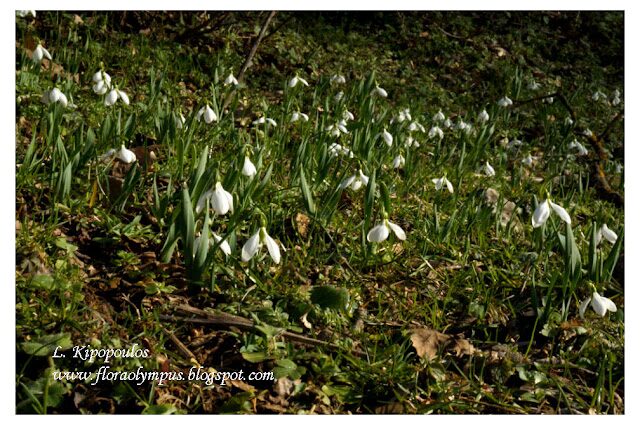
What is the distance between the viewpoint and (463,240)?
274 centimetres

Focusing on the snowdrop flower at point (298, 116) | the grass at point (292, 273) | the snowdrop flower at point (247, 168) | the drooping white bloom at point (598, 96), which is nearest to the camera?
the grass at point (292, 273)

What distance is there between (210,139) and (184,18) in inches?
103

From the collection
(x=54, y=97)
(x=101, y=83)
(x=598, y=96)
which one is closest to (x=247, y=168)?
(x=54, y=97)

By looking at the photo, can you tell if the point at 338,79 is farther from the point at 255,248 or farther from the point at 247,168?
the point at 255,248

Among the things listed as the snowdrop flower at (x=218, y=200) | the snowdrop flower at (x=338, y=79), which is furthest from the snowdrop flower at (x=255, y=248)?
the snowdrop flower at (x=338, y=79)

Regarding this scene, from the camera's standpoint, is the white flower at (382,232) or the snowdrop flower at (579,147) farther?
the snowdrop flower at (579,147)

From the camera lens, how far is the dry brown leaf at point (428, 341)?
1.98 meters

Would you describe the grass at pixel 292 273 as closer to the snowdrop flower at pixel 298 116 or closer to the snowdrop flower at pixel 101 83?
the snowdrop flower at pixel 298 116

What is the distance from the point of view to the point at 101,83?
313 centimetres

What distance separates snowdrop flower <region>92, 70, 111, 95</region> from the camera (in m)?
3.13

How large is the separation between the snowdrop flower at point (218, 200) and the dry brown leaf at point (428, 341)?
0.71 m

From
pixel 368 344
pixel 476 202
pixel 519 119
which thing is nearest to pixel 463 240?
pixel 476 202

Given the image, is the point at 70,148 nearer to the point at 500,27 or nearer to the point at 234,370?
the point at 234,370

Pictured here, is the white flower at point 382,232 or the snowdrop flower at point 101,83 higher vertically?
the snowdrop flower at point 101,83
